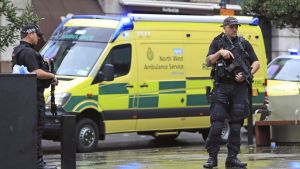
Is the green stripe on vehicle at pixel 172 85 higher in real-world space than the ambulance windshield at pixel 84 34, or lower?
lower

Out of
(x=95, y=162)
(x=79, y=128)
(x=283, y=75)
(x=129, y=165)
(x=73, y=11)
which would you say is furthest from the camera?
(x=73, y=11)

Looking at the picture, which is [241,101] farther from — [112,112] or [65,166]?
[112,112]

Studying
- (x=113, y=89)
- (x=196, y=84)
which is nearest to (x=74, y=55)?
(x=113, y=89)

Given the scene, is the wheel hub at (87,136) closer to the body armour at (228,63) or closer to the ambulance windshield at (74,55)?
the ambulance windshield at (74,55)

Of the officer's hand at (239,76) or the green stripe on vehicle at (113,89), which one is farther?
the green stripe on vehicle at (113,89)

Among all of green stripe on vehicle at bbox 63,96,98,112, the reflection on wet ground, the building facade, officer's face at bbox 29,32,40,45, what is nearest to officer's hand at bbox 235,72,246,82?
the reflection on wet ground

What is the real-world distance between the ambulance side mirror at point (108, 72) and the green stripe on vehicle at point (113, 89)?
153 millimetres

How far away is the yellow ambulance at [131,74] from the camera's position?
42.7 ft

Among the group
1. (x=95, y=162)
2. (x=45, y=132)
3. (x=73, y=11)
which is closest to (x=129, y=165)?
(x=95, y=162)

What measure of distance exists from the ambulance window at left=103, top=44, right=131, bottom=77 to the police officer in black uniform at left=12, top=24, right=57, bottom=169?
4.63 meters

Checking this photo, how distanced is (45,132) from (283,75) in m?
5.89

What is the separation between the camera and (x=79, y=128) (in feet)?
42.5

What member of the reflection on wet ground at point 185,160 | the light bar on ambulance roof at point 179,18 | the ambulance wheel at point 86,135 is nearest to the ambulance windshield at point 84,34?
the light bar on ambulance roof at point 179,18

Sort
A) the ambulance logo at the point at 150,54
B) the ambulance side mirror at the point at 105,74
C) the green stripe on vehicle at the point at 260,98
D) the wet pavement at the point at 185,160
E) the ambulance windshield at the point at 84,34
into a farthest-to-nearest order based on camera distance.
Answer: the green stripe on vehicle at the point at 260,98
the ambulance logo at the point at 150,54
the ambulance windshield at the point at 84,34
the ambulance side mirror at the point at 105,74
the wet pavement at the point at 185,160
